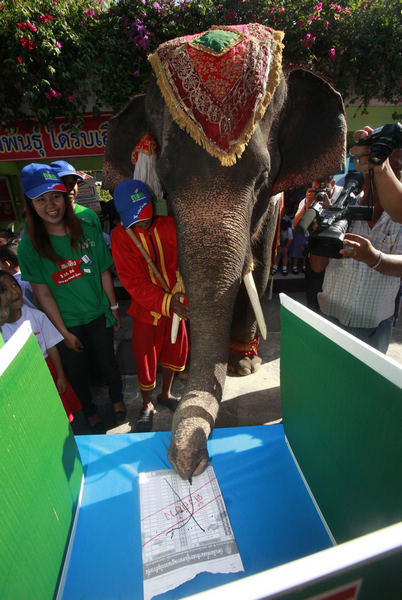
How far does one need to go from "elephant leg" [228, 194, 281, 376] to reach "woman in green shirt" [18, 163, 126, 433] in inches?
38.2

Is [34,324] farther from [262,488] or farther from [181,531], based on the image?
[262,488]

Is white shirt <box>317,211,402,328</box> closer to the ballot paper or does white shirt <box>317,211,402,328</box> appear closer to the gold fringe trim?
the gold fringe trim

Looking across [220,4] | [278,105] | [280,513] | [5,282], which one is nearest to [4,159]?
[220,4]

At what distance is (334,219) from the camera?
1381 mm

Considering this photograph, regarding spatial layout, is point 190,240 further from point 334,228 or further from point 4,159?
point 4,159

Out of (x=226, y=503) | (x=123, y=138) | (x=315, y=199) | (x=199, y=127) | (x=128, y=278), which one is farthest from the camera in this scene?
(x=123, y=138)

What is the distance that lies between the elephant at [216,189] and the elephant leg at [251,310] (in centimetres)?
1

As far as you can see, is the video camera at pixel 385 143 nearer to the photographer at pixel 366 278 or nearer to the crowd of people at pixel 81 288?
the photographer at pixel 366 278

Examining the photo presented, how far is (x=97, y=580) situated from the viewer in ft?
3.20

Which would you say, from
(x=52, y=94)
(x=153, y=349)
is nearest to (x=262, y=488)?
(x=153, y=349)

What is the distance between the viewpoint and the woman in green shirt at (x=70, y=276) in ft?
6.12

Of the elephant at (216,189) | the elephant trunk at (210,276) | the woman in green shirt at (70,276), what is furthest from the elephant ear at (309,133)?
the woman in green shirt at (70,276)

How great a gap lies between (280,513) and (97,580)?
0.62 m

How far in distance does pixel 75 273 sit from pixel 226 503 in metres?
1.52
